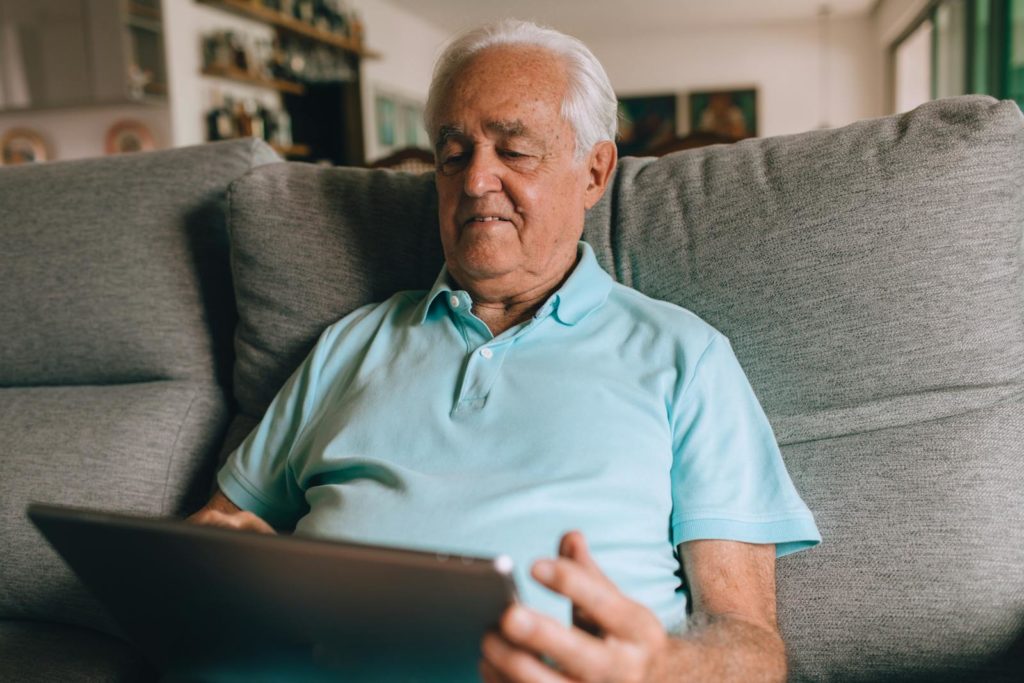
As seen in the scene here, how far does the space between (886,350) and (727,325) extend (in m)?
0.20

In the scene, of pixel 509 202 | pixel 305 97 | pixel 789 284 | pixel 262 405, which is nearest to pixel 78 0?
pixel 305 97

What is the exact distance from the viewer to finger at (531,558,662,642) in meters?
0.61

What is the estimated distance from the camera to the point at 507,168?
3.84 feet

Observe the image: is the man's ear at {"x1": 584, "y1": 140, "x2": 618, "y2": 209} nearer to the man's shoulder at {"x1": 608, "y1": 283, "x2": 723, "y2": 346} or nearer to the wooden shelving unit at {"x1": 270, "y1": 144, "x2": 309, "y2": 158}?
the man's shoulder at {"x1": 608, "y1": 283, "x2": 723, "y2": 346}

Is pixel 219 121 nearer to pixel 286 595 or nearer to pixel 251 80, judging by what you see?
pixel 251 80

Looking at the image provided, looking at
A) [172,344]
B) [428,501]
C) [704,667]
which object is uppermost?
[172,344]

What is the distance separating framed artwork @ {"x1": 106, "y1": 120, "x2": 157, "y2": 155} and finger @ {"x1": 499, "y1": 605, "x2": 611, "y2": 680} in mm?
4543

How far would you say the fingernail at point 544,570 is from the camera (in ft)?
1.99

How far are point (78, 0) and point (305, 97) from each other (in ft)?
5.66

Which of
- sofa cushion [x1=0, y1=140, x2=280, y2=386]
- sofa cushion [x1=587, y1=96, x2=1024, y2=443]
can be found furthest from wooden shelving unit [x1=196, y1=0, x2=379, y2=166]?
sofa cushion [x1=587, y1=96, x2=1024, y2=443]

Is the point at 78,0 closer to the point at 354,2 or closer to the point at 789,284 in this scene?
the point at 354,2

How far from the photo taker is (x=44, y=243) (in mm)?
1507

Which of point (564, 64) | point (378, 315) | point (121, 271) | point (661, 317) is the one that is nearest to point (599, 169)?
point (564, 64)

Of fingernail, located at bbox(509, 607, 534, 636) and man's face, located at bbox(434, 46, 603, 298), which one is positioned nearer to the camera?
fingernail, located at bbox(509, 607, 534, 636)
